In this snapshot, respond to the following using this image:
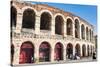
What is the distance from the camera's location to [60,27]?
3.14 m

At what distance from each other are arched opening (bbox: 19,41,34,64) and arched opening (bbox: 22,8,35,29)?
20cm

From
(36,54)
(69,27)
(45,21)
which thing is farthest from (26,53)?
(69,27)

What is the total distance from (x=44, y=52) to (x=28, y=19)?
1.54 feet

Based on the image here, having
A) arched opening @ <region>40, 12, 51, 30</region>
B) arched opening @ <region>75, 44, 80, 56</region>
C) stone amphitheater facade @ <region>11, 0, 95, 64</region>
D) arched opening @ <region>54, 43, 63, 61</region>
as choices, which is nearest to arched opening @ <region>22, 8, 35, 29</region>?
stone amphitheater facade @ <region>11, 0, 95, 64</region>

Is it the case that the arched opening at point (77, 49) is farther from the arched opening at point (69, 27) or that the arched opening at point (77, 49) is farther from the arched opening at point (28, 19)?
the arched opening at point (28, 19)

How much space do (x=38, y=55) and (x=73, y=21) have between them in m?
0.70

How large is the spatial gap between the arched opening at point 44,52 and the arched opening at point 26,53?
123 mm

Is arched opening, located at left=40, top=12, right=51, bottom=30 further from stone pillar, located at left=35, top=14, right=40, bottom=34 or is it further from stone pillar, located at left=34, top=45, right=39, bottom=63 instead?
stone pillar, located at left=34, top=45, right=39, bottom=63

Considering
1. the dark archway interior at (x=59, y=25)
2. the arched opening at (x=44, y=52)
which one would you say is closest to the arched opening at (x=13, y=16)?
the arched opening at (x=44, y=52)

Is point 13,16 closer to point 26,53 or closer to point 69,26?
point 26,53

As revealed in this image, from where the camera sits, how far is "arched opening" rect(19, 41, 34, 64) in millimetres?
2876
